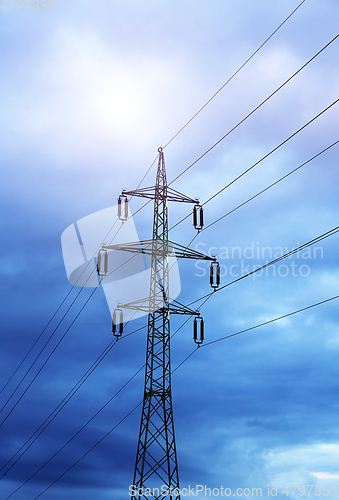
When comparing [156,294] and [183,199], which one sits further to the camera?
[183,199]

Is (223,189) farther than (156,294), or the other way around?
(156,294)

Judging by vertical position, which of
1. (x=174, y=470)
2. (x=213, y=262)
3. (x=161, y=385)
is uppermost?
(x=213, y=262)

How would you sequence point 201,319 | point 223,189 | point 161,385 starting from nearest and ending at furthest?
point 223,189 → point 161,385 → point 201,319

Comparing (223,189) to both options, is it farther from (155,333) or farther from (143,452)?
(143,452)

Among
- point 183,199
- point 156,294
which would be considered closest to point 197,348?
point 156,294

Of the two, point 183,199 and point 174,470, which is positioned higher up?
point 183,199

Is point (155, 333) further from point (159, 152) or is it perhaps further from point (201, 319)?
point (159, 152)

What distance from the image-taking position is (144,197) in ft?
107

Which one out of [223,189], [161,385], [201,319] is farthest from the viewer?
[201,319]

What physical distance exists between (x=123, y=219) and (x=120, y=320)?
5.93 metres

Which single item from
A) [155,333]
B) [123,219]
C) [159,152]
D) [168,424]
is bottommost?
[168,424]

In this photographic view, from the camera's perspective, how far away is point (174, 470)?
28984mm

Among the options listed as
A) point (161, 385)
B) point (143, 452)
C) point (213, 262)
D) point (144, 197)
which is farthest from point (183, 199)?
point (143, 452)

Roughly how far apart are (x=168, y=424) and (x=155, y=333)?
16.0ft
